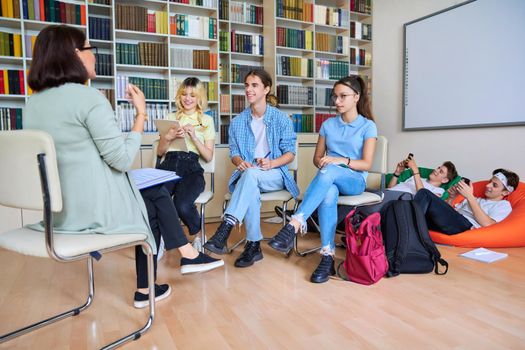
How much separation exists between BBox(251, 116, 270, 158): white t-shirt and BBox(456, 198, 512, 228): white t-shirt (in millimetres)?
1519

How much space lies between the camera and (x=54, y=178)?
111 cm

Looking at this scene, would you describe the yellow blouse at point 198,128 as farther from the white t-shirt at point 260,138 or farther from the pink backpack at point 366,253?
the pink backpack at point 366,253

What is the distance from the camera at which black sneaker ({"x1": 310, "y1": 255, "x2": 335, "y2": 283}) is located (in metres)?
2.00

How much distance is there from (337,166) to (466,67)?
215 cm

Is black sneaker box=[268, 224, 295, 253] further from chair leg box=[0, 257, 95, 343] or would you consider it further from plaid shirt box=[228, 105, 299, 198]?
chair leg box=[0, 257, 95, 343]

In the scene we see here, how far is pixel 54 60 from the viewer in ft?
4.11

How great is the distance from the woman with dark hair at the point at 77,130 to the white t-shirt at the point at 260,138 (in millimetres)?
1331

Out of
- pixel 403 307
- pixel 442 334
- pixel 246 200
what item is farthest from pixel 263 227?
pixel 442 334

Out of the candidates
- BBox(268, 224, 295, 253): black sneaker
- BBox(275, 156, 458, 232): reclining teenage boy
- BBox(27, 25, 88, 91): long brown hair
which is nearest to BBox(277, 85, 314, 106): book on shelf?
BBox(275, 156, 458, 232): reclining teenage boy

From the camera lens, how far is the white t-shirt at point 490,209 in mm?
2785

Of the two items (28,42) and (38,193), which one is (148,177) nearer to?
(38,193)

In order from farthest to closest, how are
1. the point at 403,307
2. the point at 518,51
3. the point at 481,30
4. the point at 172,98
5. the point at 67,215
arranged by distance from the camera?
1. the point at 172,98
2. the point at 481,30
3. the point at 518,51
4. the point at 403,307
5. the point at 67,215

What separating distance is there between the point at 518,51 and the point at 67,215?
3.40 meters

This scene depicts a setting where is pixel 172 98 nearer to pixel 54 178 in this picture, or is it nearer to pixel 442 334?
pixel 54 178
